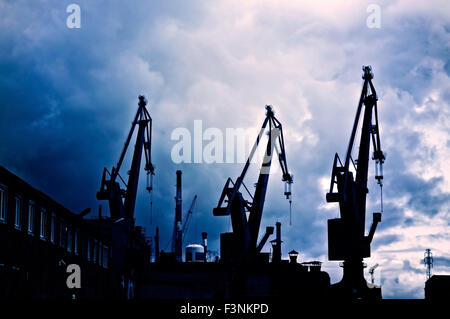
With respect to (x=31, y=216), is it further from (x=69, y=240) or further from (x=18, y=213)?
(x=69, y=240)

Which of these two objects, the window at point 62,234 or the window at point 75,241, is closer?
the window at point 62,234

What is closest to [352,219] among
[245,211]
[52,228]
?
[245,211]

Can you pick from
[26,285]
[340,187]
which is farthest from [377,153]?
[26,285]

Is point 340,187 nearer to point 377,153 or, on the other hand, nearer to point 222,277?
point 377,153

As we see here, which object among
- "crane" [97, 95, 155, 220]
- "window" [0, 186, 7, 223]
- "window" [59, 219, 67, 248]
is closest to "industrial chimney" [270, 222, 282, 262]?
"crane" [97, 95, 155, 220]

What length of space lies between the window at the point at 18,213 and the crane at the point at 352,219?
26534mm

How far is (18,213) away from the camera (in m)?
35.5

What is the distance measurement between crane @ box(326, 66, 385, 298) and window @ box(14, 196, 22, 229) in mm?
26534

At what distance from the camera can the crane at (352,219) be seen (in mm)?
54719

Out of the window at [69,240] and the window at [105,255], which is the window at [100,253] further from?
the window at [69,240]

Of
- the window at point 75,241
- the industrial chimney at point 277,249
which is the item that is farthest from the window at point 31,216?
the industrial chimney at point 277,249
